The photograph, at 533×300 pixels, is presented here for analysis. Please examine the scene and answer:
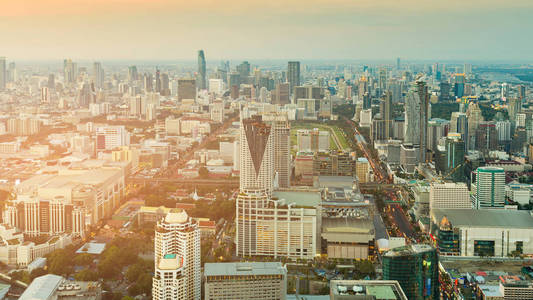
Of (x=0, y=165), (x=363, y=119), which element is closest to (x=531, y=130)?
(x=363, y=119)

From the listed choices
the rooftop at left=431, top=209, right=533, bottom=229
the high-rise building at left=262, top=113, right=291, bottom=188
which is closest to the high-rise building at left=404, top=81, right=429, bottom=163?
the high-rise building at left=262, top=113, right=291, bottom=188

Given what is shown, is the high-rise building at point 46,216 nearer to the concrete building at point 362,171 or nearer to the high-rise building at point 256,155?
the high-rise building at point 256,155

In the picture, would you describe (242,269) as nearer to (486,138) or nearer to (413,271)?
(413,271)

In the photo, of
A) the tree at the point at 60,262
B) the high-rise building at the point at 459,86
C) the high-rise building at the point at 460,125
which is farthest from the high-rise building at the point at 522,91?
the tree at the point at 60,262

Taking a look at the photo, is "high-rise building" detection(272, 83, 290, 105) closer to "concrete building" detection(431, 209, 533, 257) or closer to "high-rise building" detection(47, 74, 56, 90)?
"high-rise building" detection(47, 74, 56, 90)

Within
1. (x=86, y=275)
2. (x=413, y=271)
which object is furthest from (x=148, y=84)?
(x=413, y=271)

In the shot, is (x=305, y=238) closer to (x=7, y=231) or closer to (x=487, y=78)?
(x=7, y=231)
